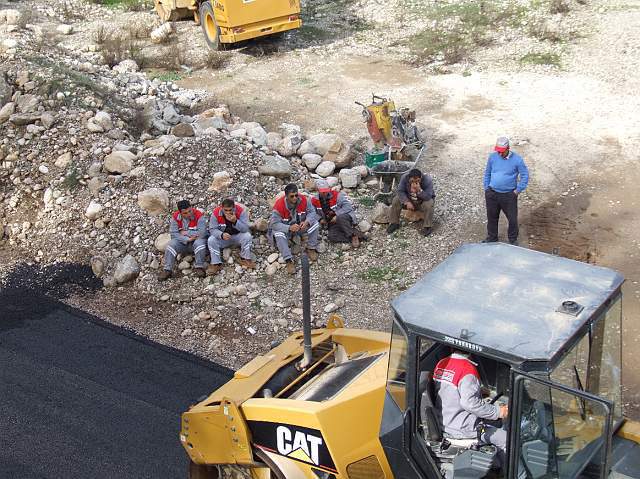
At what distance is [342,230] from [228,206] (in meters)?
1.53

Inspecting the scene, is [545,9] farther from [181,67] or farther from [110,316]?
[110,316]

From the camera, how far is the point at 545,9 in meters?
17.4

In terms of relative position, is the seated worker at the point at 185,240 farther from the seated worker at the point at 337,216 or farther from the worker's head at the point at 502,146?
the worker's head at the point at 502,146

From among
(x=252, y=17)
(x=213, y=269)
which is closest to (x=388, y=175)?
(x=213, y=269)

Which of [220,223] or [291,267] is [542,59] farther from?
[220,223]

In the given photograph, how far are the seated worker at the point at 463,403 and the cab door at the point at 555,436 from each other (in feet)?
0.72

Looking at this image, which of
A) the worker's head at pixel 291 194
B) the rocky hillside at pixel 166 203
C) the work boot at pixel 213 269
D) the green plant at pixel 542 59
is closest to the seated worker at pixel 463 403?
the rocky hillside at pixel 166 203

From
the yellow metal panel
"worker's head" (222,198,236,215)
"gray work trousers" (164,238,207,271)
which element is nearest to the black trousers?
"worker's head" (222,198,236,215)

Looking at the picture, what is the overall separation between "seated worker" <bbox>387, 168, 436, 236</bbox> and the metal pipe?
461cm

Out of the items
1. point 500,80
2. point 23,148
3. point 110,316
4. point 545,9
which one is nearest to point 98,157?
point 23,148

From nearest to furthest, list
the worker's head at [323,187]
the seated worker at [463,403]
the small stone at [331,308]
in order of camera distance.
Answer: the seated worker at [463,403] → the small stone at [331,308] → the worker's head at [323,187]

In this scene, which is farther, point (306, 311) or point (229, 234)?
point (229, 234)

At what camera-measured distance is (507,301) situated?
4430 millimetres

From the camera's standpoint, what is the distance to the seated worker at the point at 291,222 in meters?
9.70
